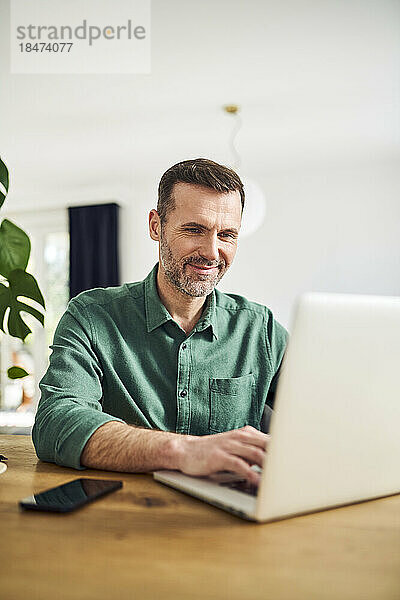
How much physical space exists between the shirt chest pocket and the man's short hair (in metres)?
0.46

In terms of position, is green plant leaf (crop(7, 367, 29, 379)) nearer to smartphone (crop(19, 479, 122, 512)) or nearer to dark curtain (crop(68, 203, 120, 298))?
smartphone (crop(19, 479, 122, 512))

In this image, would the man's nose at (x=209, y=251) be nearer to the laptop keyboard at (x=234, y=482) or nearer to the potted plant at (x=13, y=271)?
the potted plant at (x=13, y=271)

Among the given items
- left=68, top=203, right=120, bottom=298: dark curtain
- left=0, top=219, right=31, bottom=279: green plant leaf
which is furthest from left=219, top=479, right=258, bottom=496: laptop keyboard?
left=68, top=203, right=120, bottom=298: dark curtain

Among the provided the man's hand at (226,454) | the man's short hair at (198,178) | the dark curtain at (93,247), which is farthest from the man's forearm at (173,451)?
the dark curtain at (93,247)

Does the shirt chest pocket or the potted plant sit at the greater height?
the potted plant

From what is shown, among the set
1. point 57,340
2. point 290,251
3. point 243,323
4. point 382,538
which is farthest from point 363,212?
point 382,538

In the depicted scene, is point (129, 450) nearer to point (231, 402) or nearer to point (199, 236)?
point (231, 402)

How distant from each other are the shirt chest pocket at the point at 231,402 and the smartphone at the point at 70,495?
533 mm

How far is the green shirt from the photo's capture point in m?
1.43

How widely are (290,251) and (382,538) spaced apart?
483cm

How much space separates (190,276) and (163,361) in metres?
0.23

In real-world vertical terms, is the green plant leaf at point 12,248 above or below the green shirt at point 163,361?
above

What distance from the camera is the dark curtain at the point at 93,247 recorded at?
19.3 feet

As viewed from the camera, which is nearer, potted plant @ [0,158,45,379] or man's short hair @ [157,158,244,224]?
potted plant @ [0,158,45,379]
